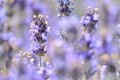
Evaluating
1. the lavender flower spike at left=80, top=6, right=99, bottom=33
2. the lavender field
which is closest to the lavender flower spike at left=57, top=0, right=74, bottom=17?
the lavender field

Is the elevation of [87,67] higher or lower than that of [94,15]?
lower

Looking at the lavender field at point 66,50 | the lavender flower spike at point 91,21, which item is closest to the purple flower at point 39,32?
the lavender field at point 66,50

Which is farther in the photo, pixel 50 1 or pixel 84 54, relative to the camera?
pixel 50 1

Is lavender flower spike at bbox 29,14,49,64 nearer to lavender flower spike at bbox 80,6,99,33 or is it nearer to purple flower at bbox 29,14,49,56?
purple flower at bbox 29,14,49,56

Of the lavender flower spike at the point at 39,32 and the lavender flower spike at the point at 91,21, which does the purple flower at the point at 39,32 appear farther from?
the lavender flower spike at the point at 91,21

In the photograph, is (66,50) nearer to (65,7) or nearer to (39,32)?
(39,32)

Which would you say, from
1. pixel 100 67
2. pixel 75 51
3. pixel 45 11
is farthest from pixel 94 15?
pixel 45 11

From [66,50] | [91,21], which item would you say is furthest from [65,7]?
[66,50]

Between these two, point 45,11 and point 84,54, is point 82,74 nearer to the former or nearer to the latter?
point 84,54
